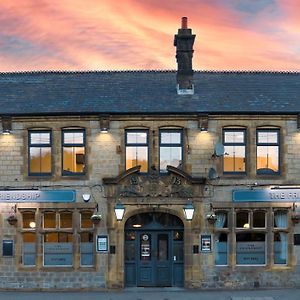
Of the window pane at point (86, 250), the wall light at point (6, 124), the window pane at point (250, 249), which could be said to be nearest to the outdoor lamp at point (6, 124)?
the wall light at point (6, 124)

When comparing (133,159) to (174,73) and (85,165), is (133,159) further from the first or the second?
(174,73)

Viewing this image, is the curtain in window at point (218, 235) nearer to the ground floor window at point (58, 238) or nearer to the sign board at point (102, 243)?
the sign board at point (102, 243)

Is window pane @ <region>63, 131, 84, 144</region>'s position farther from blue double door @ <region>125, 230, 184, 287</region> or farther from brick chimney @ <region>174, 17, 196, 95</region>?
brick chimney @ <region>174, 17, 196, 95</region>

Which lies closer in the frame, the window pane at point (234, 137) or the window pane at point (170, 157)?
the window pane at point (170, 157)

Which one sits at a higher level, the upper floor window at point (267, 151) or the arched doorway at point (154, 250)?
the upper floor window at point (267, 151)

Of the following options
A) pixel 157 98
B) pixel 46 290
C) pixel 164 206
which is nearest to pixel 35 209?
pixel 46 290

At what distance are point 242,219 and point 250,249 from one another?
1200mm

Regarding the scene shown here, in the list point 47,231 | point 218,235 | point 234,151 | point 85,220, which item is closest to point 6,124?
point 47,231

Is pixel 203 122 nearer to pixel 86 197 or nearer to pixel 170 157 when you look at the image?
pixel 170 157

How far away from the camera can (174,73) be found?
2438cm

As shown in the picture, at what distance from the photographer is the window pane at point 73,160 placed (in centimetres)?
2102

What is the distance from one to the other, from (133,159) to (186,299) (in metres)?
5.66

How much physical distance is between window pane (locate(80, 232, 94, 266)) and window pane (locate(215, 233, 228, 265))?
4.85m

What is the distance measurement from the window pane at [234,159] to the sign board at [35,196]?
6.13m
